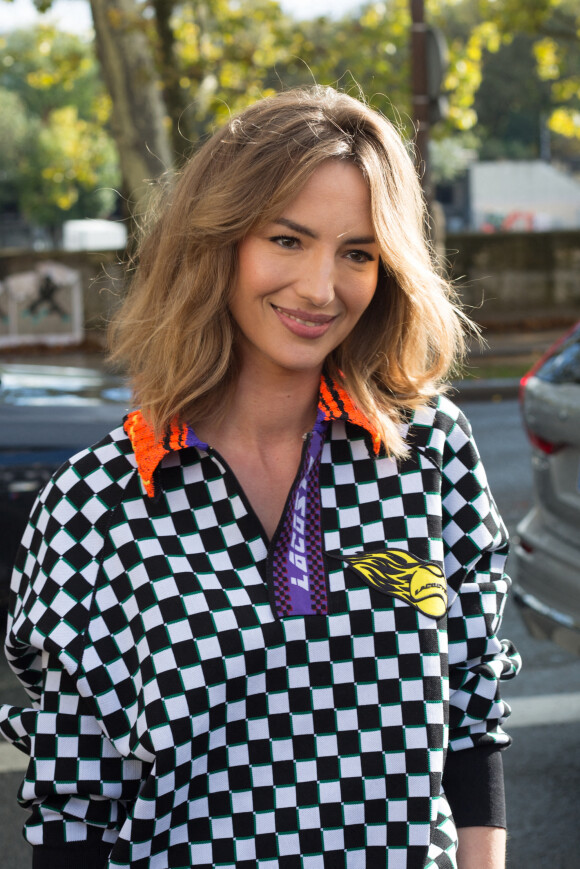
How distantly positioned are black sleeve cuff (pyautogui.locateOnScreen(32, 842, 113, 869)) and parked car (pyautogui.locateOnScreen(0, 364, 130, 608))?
3.25 meters

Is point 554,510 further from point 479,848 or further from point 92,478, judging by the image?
point 92,478

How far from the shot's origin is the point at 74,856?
5.10 ft


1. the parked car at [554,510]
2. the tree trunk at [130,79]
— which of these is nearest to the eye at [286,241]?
the parked car at [554,510]

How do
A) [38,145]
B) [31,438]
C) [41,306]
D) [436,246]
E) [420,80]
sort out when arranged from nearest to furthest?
[31,438]
[420,80]
[436,246]
[41,306]
[38,145]

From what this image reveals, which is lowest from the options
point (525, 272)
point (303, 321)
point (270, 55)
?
point (525, 272)

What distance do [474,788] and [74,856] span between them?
1.98 feet

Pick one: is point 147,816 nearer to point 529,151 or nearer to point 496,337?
point 496,337

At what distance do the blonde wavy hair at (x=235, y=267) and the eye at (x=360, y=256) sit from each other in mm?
27

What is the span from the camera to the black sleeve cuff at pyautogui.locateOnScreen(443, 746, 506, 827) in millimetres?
1647

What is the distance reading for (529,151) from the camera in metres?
70.4

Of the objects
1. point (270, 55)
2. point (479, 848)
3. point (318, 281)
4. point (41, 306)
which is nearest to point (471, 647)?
point (479, 848)

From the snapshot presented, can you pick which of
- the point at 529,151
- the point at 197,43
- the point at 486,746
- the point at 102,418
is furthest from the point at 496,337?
the point at 529,151

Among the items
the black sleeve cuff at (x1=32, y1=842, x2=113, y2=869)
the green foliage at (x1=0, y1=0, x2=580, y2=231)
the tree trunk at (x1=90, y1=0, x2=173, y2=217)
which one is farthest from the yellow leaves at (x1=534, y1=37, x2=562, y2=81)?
the black sleeve cuff at (x1=32, y1=842, x2=113, y2=869)

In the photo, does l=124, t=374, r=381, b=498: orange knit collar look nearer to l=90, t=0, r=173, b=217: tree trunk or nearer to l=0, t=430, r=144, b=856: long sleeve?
l=0, t=430, r=144, b=856: long sleeve
